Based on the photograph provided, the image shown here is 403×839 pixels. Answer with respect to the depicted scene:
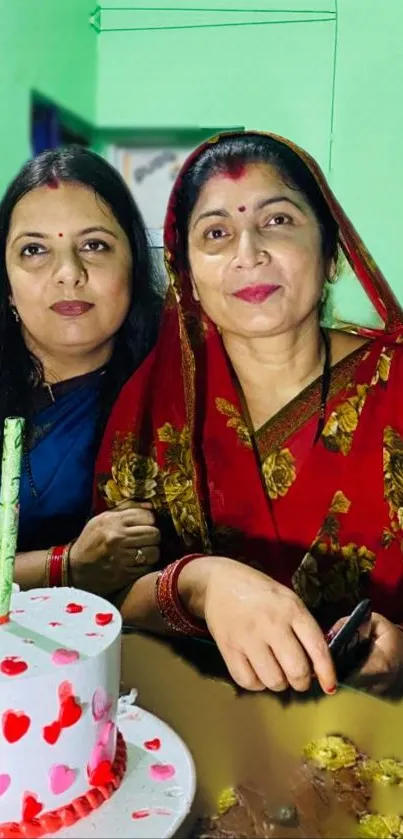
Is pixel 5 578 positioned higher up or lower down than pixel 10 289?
lower down

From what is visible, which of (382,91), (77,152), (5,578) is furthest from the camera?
(77,152)

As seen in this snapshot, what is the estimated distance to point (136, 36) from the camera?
45.4 inches

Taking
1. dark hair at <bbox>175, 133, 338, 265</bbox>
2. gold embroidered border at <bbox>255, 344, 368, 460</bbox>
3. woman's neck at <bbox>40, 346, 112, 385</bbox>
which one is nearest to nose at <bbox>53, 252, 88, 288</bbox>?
woman's neck at <bbox>40, 346, 112, 385</bbox>

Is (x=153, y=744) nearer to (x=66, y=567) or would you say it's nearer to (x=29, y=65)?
(x=66, y=567)

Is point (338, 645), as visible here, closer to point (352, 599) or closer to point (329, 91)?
point (352, 599)

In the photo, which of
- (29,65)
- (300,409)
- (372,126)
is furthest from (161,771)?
(29,65)

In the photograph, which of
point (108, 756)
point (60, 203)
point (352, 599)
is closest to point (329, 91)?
point (60, 203)

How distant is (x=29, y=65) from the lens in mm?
1199

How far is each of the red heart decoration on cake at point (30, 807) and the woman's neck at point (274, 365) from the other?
553mm

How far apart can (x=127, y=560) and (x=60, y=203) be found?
1.70 feet

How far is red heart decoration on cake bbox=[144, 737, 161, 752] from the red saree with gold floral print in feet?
0.90

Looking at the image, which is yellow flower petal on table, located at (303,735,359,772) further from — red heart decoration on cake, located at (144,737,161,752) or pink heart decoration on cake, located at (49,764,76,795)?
pink heart decoration on cake, located at (49,764,76,795)

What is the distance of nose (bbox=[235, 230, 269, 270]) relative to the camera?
1.10m

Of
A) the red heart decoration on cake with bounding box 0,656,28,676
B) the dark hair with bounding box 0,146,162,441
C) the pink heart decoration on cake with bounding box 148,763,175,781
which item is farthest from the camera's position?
the dark hair with bounding box 0,146,162,441
